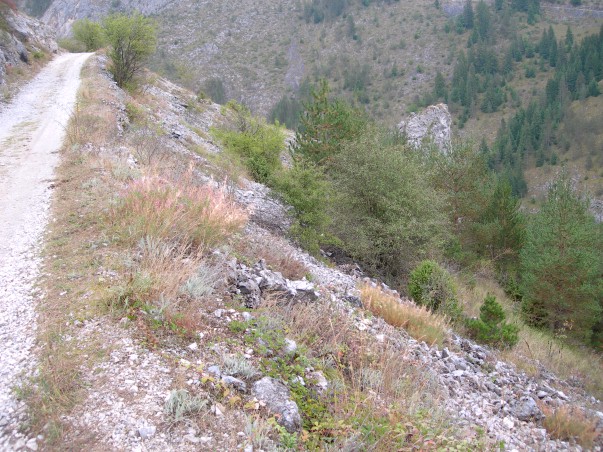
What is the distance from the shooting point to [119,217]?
579cm

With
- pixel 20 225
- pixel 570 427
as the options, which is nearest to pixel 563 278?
pixel 570 427

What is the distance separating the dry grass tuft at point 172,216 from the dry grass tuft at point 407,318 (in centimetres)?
297

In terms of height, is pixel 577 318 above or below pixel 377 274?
below

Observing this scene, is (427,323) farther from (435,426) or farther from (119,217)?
(119,217)

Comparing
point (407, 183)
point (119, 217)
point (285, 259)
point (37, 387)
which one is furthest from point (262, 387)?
point (407, 183)

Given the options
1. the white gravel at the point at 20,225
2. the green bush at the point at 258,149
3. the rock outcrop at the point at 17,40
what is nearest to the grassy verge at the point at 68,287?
the white gravel at the point at 20,225

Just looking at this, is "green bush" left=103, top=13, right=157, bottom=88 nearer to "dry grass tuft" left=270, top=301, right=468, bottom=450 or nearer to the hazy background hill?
"dry grass tuft" left=270, top=301, right=468, bottom=450

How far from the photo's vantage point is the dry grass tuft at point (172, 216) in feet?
17.7

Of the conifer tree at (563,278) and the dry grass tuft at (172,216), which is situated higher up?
the dry grass tuft at (172,216)

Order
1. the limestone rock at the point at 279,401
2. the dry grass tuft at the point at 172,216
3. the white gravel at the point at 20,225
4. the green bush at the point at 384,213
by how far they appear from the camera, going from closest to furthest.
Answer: the white gravel at the point at 20,225 < the limestone rock at the point at 279,401 < the dry grass tuft at the point at 172,216 < the green bush at the point at 384,213

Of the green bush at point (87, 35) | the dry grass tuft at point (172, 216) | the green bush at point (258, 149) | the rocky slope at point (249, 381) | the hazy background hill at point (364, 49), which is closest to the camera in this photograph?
the rocky slope at point (249, 381)

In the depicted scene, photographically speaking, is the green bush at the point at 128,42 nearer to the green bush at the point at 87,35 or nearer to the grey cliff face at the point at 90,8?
the green bush at the point at 87,35

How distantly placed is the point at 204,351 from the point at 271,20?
135028 mm

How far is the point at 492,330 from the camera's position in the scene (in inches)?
366
